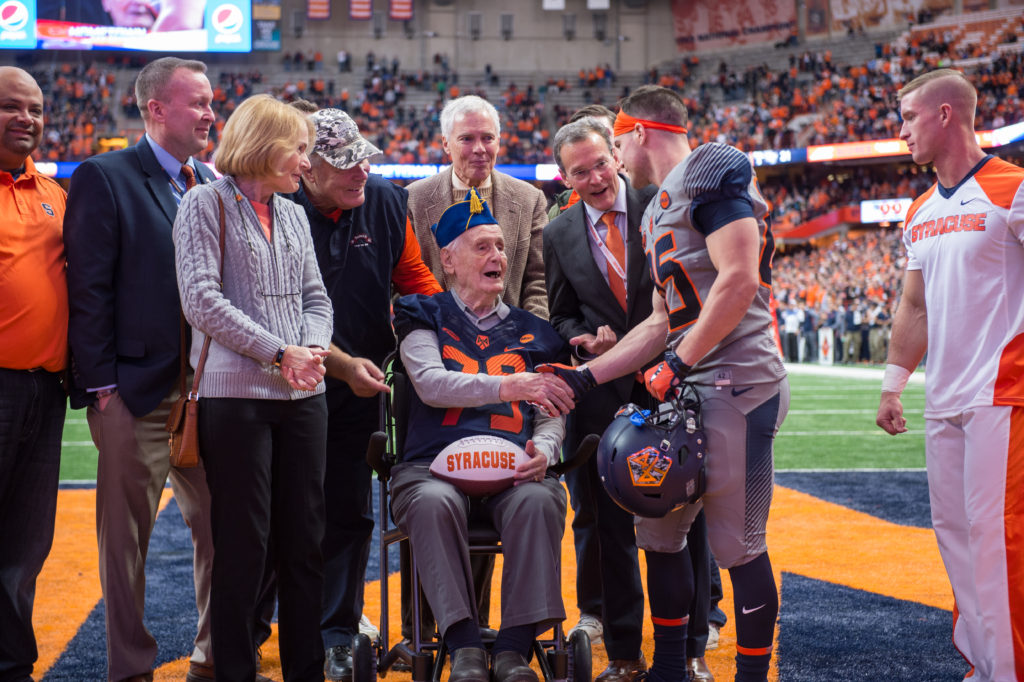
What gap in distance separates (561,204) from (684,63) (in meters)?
37.0

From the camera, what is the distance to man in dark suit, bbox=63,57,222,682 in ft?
10.7

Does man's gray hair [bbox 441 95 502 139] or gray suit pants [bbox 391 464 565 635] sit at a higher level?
man's gray hair [bbox 441 95 502 139]

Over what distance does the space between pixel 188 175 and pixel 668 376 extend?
6.69ft

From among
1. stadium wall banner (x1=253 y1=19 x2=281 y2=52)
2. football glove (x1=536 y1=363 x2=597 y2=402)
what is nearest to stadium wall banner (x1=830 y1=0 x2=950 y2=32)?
stadium wall banner (x1=253 y1=19 x2=281 y2=52)

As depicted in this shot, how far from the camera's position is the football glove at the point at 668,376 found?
2854mm

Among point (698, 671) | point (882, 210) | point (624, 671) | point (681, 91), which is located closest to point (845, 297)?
point (882, 210)

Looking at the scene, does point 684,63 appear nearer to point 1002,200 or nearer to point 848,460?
point 848,460

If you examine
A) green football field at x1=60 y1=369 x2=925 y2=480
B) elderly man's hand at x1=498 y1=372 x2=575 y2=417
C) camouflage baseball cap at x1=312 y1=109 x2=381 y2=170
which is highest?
camouflage baseball cap at x1=312 y1=109 x2=381 y2=170

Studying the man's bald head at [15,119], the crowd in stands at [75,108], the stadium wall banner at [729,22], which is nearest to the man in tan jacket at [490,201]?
the man's bald head at [15,119]

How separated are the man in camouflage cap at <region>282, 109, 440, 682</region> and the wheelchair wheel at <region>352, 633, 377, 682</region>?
0.51 metres

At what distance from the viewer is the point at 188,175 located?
142 inches

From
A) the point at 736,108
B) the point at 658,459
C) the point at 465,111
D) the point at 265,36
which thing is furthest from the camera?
the point at 265,36

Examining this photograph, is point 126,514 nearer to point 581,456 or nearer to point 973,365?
point 581,456

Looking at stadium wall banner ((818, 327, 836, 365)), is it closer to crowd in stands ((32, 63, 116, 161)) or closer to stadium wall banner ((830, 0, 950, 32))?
stadium wall banner ((830, 0, 950, 32))
